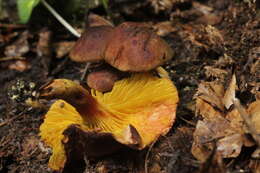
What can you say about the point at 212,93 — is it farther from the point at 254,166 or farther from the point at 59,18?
the point at 59,18

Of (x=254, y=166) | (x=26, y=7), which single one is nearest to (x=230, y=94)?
(x=254, y=166)

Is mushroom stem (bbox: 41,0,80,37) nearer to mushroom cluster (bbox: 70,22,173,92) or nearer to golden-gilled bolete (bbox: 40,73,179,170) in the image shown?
mushroom cluster (bbox: 70,22,173,92)

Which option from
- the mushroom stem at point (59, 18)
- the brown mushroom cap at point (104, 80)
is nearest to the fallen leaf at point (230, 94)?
the brown mushroom cap at point (104, 80)

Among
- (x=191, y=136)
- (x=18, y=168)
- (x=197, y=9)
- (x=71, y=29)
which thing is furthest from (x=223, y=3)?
(x=18, y=168)

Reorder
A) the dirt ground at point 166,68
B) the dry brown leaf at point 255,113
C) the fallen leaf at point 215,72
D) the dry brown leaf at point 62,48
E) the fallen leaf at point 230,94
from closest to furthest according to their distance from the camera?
the dry brown leaf at point 255,113
the dirt ground at point 166,68
the fallen leaf at point 230,94
the fallen leaf at point 215,72
the dry brown leaf at point 62,48

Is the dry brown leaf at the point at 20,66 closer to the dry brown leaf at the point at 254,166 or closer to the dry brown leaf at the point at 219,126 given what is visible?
the dry brown leaf at the point at 219,126

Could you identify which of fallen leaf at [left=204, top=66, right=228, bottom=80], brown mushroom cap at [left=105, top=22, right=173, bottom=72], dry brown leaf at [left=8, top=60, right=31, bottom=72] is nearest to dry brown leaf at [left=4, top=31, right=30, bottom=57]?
dry brown leaf at [left=8, top=60, right=31, bottom=72]

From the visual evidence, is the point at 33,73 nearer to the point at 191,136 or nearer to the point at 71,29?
the point at 71,29
